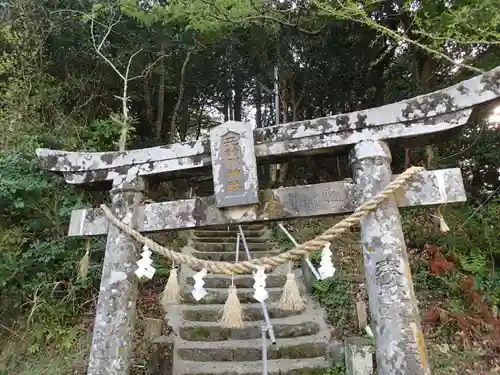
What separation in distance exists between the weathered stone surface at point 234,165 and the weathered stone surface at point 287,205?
0.46ft

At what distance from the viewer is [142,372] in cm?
425

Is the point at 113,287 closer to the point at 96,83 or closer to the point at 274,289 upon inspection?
the point at 274,289

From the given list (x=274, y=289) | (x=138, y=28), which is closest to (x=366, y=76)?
(x=138, y=28)

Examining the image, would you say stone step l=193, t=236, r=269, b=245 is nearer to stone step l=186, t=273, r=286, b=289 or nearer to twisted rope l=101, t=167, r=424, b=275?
stone step l=186, t=273, r=286, b=289

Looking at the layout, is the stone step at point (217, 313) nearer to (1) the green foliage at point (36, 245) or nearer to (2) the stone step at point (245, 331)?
(2) the stone step at point (245, 331)

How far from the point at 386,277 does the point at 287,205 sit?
83cm

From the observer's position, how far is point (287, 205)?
266 cm

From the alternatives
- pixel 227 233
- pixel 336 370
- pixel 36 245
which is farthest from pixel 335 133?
pixel 227 233

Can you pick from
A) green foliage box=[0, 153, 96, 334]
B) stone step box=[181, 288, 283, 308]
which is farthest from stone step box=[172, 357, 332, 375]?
green foliage box=[0, 153, 96, 334]

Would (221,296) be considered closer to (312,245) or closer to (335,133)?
(312,245)

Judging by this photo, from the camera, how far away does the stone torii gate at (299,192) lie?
7.54 ft

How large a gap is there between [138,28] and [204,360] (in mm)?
7096

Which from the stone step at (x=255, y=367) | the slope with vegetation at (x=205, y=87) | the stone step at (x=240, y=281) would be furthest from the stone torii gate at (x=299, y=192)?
the stone step at (x=240, y=281)

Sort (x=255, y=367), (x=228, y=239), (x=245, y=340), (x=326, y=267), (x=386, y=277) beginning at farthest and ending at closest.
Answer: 1. (x=228, y=239)
2. (x=245, y=340)
3. (x=255, y=367)
4. (x=326, y=267)
5. (x=386, y=277)
